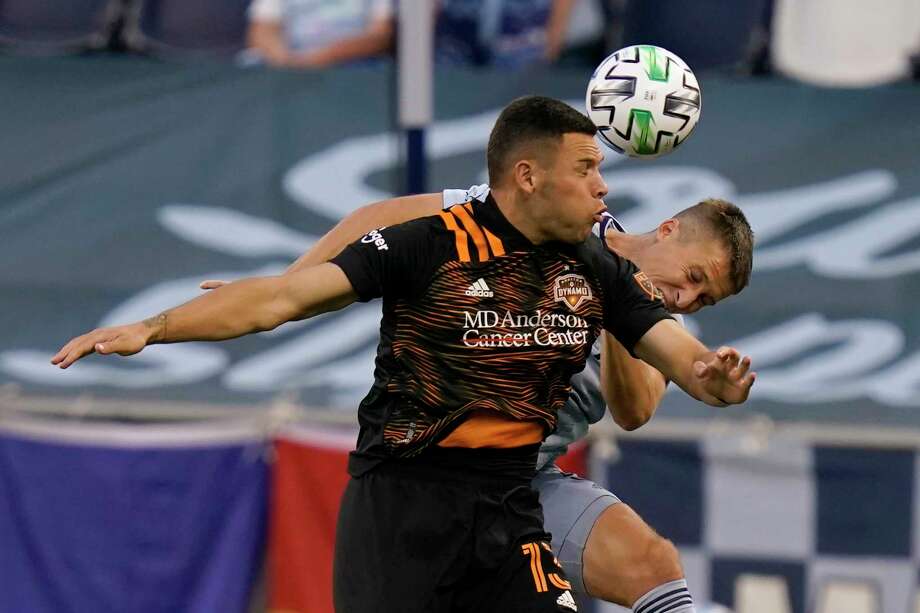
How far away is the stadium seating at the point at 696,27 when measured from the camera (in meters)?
10.2

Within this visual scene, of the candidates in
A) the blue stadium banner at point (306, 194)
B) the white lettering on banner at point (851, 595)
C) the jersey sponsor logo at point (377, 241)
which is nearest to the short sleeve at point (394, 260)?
the jersey sponsor logo at point (377, 241)

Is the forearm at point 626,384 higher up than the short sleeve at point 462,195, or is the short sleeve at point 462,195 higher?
the short sleeve at point 462,195

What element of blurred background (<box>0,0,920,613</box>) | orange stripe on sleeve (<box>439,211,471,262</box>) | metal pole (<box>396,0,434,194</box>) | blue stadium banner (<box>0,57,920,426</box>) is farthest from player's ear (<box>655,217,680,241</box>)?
blue stadium banner (<box>0,57,920,426</box>)

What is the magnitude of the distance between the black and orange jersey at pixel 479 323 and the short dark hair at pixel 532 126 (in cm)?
16

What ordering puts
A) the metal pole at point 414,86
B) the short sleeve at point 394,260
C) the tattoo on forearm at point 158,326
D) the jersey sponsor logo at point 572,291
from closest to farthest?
the tattoo on forearm at point 158,326, the short sleeve at point 394,260, the jersey sponsor logo at point 572,291, the metal pole at point 414,86

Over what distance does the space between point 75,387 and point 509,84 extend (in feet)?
8.85

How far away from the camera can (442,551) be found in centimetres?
546

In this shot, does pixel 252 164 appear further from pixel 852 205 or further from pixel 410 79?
pixel 852 205

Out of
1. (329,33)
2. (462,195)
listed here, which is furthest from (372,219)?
(329,33)

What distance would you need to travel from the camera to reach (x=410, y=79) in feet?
24.6

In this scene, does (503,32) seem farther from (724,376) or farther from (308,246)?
(724,376)

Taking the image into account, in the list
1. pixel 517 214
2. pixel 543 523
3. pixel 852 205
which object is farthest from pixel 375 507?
pixel 852 205

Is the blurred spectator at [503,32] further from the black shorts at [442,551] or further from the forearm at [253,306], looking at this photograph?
the forearm at [253,306]

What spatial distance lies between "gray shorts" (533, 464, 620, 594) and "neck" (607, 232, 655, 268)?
2.57 ft
